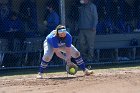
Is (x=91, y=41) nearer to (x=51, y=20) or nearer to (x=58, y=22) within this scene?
(x=58, y=22)

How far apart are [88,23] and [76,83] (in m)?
3.84

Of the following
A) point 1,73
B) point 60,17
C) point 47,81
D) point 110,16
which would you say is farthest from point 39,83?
point 110,16

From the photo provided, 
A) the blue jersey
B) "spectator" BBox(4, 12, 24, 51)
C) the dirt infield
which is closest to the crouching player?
the blue jersey

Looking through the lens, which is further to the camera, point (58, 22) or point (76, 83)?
point (58, 22)

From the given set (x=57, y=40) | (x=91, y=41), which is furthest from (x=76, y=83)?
(x=91, y=41)

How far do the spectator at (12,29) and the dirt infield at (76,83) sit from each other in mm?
1748

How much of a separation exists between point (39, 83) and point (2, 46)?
10.2 feet

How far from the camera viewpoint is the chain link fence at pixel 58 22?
1408cm

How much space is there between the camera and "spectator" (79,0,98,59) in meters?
14.4

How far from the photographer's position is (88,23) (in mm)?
14484

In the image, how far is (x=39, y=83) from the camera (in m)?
11.3

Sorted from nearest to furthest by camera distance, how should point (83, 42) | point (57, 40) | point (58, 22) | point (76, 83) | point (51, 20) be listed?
point (76, 83) → point (57, 40) → point (51, 20) → point (58, 22) → point (83, 42)

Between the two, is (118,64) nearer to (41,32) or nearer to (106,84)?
(41,32)

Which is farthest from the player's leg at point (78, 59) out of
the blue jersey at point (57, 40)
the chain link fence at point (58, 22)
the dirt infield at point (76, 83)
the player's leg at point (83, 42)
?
the player's leg at point (83, 42)
